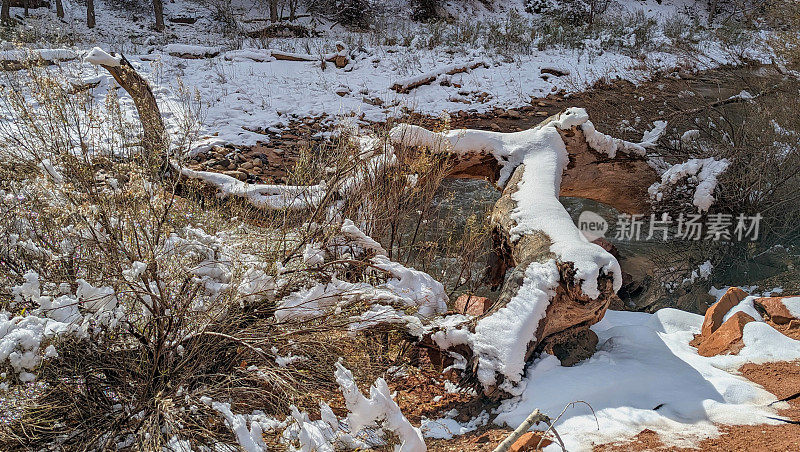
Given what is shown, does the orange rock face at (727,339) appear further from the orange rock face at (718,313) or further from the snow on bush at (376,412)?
the snow on bush at (376,412)

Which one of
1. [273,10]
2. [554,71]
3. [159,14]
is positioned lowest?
[554,71]

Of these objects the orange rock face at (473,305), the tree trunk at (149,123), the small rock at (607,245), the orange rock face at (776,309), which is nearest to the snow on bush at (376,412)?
the orange rock face at (473,305)

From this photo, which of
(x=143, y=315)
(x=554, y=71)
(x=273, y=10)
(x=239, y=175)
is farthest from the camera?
(x=273, y=10)

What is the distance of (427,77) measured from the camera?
34.9 feet

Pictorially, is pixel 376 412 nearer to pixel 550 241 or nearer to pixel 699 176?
pixel 550 241

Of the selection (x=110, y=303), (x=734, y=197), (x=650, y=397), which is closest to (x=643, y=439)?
(x=650, y=397)

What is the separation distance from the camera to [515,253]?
13.4ft

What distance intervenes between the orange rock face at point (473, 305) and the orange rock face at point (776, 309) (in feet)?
6.08

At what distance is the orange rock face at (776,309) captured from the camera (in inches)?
150

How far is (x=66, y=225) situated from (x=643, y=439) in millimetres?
3236

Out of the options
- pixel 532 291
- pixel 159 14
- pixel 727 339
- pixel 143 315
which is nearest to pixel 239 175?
pixel 143 315

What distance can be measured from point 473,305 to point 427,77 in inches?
281

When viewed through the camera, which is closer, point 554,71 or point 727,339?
point 727,339

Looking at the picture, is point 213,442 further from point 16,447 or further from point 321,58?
point 321,58
